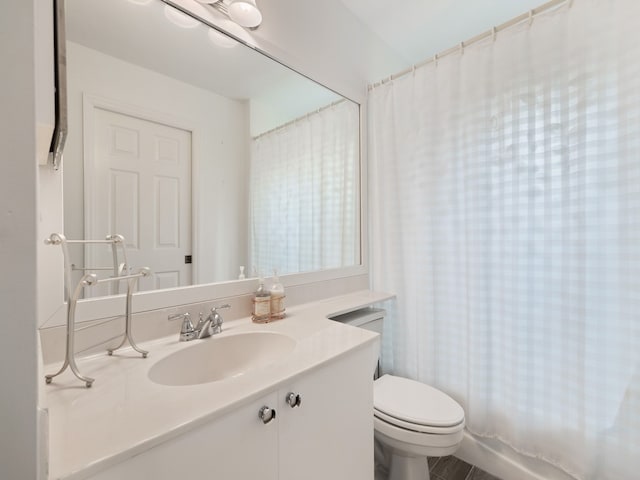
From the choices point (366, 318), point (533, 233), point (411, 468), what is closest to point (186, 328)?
point (366, 318)

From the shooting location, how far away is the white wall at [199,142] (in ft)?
2.67

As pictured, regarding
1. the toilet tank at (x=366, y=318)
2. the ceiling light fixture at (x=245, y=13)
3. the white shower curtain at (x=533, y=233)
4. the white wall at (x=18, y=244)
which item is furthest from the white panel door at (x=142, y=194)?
the white shower curtain at (x=533, y=233)

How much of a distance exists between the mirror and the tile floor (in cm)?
116

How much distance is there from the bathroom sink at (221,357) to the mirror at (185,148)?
26cm

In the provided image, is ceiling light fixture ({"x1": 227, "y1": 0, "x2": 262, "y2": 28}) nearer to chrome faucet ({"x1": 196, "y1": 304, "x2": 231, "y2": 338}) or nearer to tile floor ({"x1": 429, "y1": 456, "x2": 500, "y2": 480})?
chrome faucet ({"x1": 196, "y1": 304, "x2": 231, "y2": 338})

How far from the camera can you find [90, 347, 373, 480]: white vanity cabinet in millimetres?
514

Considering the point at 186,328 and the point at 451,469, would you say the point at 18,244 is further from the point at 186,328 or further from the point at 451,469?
the point at 451,469

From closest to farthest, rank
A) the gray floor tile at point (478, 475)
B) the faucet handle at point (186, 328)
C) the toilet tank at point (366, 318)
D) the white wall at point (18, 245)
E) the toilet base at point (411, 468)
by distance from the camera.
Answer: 1. the white wall at point (18, 245)
2. the faucet handle at point (186, 328)
3. the toilet base at point (411, 468)
4. the gray floor tile at point (478, 475)
5. the toilet tank at point (366, 318)

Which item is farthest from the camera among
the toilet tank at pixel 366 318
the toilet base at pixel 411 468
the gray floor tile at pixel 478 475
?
the toilet tank at pixel 366 318

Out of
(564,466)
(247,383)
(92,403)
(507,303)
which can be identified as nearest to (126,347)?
(92,403)

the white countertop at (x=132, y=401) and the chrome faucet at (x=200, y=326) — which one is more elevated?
the chrome faucet at (x=200, y=326)

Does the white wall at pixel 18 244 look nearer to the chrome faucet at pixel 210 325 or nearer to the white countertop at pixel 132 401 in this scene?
the white countertop at pixel 132 401

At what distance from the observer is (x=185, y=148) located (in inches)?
41.0

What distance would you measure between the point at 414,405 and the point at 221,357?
2.69 feet
